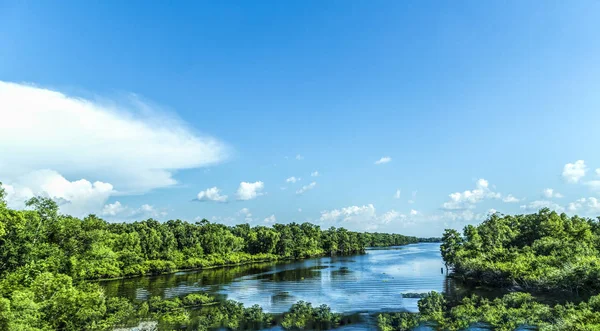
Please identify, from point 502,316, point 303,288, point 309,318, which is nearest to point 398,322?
point 309,318

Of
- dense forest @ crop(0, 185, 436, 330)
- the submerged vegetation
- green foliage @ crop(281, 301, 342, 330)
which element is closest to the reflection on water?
green foliage @ crop(281, 301, 342, 330)

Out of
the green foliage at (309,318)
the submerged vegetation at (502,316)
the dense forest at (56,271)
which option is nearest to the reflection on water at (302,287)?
the green foliage at (309,318)

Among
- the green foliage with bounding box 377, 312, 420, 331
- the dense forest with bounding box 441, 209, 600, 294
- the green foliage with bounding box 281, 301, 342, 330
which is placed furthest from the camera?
the dense forest with bounding box 441, 209, 600, 294

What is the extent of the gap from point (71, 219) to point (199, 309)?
2087cm

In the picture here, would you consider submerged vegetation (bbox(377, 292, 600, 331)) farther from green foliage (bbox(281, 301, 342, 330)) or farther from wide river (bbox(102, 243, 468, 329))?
green foliage (bbox(281, 301, 342, 330))

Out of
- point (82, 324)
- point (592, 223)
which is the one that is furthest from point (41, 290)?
point (592, 223)

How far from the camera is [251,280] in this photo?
7981cm

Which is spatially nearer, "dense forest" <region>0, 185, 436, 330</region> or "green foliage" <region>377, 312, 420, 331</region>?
"dense forest" <region>0, 185, 436, 330</region>

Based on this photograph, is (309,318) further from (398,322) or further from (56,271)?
(56,271)

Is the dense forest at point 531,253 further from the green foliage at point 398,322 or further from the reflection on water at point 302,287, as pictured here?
the green foliage at point 398,322

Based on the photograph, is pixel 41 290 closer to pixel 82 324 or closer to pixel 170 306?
pixel 82 324

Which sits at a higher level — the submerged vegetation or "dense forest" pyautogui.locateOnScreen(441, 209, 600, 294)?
"dense forest" pyautogui.locateOnScreen(441, 209, 600, 294)

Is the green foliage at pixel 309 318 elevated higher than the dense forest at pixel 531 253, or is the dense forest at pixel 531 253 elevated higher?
the dense forest at pixel 531 253

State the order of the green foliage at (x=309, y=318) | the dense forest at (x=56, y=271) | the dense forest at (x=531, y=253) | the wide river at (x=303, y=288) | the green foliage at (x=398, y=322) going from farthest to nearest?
the wide river at (x=303, y=288)
the dense forest at (x=531, y=253)
the green foliage at (x=309, y=318)
the green foliage at (x=398, y=322)
the dense forest at (x=56, y=271)
